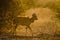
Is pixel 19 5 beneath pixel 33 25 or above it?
above

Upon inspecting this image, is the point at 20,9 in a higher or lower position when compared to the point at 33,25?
higher

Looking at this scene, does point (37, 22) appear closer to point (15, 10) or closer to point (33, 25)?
point (33, 25)

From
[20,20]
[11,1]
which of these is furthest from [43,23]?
[11,1]

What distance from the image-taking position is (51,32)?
803 centimetres

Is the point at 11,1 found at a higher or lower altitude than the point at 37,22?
higher

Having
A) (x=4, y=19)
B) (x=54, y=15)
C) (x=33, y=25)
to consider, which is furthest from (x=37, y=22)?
(x=4, y=19)

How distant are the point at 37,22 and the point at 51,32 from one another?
640 millimetres

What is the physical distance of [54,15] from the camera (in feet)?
26.6

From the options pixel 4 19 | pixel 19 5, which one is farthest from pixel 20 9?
pixel 4 19

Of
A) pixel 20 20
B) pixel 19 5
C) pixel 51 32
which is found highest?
pixel 19 5

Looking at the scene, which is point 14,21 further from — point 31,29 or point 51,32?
point 51,32

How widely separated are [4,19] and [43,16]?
1.48 metres

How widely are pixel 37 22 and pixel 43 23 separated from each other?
0.23 meters

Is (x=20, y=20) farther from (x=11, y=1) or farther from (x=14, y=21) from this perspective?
(x=11, y=1)
